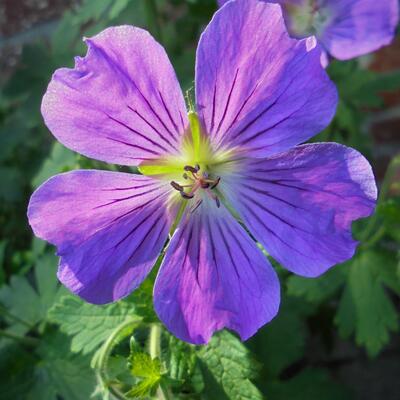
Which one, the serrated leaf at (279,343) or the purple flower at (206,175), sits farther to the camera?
the serrated leaf at (279,343)

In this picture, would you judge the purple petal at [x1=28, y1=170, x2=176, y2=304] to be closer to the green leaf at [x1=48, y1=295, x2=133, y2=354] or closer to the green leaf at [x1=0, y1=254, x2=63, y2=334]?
the green leaf at [x1=48, y1=295, x2=133, y2=354]

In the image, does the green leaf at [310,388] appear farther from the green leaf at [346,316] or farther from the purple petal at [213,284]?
the purple petal at [213,284]

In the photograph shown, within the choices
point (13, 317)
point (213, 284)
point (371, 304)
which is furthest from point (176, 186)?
point (371, 304)

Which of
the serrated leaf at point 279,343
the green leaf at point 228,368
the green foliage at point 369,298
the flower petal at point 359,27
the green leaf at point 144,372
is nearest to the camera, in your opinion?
the green leaf at point 144,372

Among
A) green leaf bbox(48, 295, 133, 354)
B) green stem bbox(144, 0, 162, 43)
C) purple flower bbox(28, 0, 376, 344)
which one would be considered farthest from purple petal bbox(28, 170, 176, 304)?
green stem bbox(144, 0, 162, 43)

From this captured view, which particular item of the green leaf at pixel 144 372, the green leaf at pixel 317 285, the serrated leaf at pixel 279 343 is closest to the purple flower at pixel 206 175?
the green leaf at pixel 144 372

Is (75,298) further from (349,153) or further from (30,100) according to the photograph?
(30,100)
